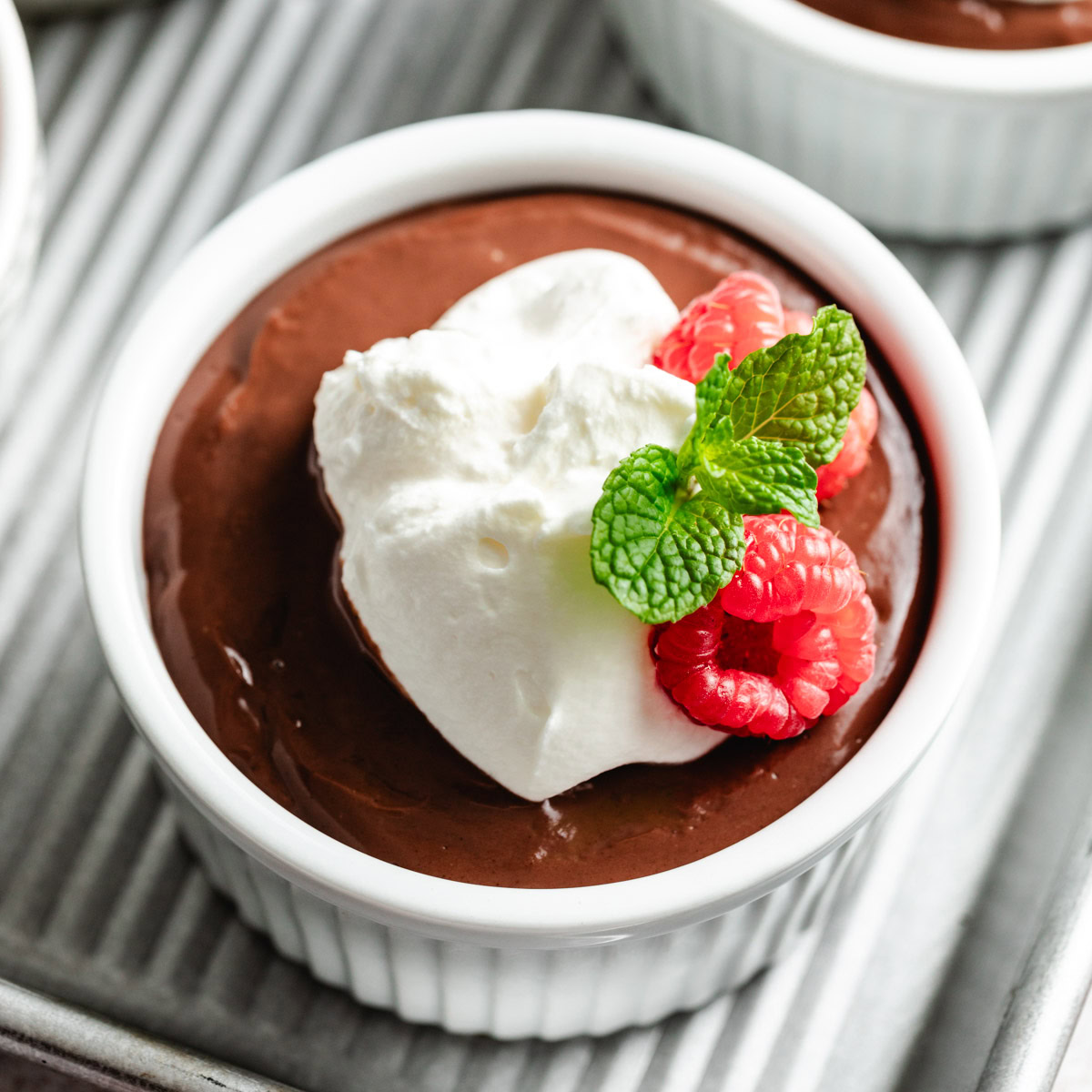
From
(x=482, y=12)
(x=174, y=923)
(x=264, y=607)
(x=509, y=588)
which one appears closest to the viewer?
(x=509, y=588)

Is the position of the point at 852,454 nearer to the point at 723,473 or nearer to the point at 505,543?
the point at 723,473

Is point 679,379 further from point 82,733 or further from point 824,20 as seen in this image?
point 82,733

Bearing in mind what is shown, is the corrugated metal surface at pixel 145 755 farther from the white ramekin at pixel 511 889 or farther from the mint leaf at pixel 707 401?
the mint leaf at pixel 707 401

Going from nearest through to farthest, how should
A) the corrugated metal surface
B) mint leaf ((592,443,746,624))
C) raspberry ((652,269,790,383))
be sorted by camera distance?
mint leaf ((592,443,746,624))
raspberry ((652,269,790,383))
the corrugated metal surface

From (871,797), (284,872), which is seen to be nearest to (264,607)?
(284,872)

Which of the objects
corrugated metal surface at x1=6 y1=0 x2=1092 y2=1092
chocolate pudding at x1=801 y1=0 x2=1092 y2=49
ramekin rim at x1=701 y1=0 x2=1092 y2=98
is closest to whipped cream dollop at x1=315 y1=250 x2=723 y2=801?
corrugated metal surface at x1=6 y1=0 x2=1092 y2=1092

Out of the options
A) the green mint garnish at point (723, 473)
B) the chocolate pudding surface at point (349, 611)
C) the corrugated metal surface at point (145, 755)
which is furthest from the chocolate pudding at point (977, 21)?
the green mint garnish at point (723, 473)

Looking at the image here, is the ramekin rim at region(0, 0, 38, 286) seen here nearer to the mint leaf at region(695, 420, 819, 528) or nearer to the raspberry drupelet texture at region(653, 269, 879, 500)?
the raspberry drupelet texture at region(653, 269, 879, 500)
